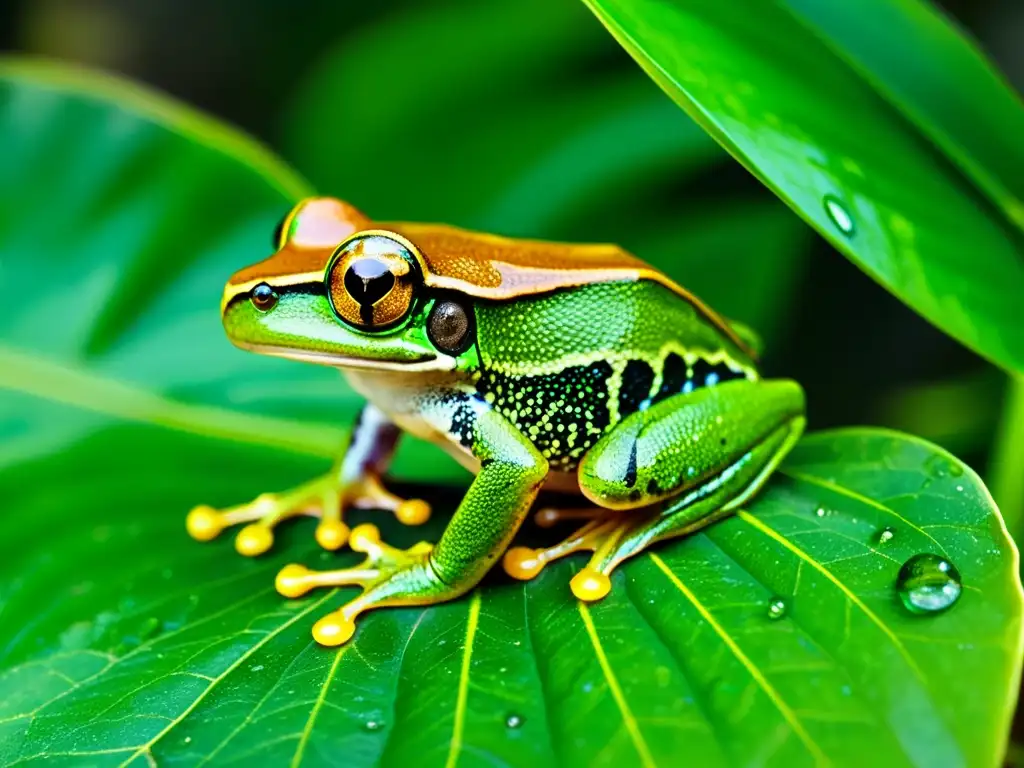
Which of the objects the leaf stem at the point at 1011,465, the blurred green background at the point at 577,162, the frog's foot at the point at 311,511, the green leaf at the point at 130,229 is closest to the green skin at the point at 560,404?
the frog's foot at the point at 311,511

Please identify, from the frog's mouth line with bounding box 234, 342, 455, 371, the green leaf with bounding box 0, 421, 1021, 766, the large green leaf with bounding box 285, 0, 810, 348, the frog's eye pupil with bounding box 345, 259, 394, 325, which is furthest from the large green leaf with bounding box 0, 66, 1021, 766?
the large green leaf with bounding box 285, 0, 810, 348

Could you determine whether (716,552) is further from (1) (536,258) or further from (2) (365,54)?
(2) (365,54)

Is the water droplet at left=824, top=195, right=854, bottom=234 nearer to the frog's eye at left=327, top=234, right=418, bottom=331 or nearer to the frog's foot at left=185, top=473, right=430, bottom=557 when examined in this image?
the frog's eye at left=327, top=234, right=418, bottom=331

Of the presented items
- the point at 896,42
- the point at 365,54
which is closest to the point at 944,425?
the point at 896,42

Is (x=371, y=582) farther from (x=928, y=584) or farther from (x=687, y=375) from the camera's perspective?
(x=928, y=584)

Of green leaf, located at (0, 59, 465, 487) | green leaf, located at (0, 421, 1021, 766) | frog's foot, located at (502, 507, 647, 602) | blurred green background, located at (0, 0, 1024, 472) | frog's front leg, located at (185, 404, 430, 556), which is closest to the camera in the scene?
green leaf, located at (0, 421, 1021, 766)

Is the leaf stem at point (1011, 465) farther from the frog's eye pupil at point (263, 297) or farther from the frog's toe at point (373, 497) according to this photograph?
the frog's eye pupil at point (263, 297)

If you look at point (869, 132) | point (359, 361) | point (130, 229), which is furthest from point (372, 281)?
point (130, 229)
